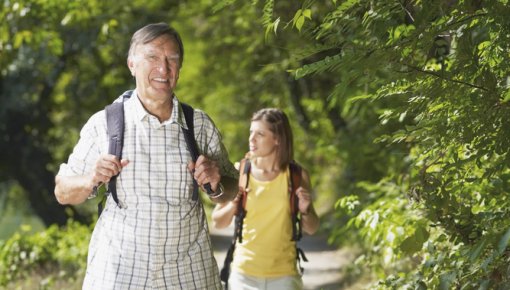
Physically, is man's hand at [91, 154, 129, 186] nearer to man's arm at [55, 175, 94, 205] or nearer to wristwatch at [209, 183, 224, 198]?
man's arm at [55, 175, 94, 205]

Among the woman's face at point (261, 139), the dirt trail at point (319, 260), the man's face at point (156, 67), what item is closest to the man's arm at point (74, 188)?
the man's face at point (156, 67)

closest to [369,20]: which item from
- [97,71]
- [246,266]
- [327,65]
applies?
[327,65]

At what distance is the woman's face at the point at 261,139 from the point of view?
568 centimetres

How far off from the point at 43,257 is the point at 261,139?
616cm

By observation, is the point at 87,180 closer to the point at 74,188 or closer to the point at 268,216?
the point at 74,188

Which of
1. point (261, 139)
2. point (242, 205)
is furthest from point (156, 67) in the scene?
point (261, 139)

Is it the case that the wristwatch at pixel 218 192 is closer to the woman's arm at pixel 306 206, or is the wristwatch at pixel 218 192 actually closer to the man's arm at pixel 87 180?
the man's arm at pixel 87 180

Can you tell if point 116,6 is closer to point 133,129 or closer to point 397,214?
point 397,214

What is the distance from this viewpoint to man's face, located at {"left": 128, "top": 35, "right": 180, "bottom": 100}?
3773mm

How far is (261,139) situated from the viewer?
5734 millimetres

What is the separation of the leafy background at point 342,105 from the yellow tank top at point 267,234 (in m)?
0.56

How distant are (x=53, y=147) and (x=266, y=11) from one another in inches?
661

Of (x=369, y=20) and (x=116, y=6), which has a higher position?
(x=116, y=6)

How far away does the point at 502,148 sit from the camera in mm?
3209
